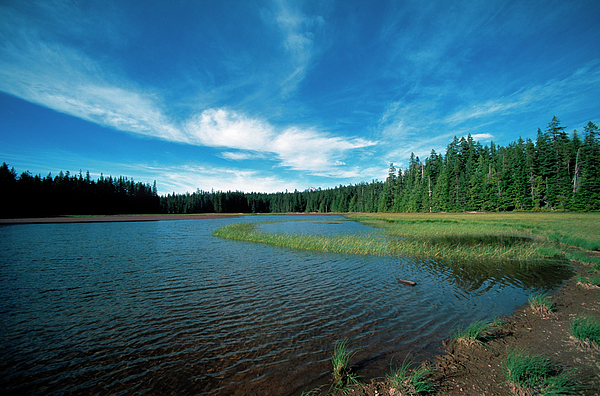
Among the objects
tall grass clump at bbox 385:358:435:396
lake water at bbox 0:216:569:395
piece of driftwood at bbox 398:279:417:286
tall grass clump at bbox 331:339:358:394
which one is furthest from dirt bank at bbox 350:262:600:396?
piece of driftwood at bbox 398:279:417:286

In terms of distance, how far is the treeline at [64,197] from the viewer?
292ft

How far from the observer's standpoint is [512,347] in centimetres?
714

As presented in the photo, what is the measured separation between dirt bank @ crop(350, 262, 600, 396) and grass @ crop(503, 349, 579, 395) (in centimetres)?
22

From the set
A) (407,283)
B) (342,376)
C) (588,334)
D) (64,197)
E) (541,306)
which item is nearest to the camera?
(342,376)

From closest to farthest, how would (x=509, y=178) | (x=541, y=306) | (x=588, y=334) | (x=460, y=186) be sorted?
(x=588, y=334) → (x=541, y=306) → (x=509, y=178) → (x=460, y=186)

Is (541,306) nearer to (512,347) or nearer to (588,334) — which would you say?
(588,334)

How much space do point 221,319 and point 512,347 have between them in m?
10.1

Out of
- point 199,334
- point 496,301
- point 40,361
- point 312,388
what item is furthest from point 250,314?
point 496,301

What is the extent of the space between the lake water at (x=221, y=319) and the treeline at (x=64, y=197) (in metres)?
108

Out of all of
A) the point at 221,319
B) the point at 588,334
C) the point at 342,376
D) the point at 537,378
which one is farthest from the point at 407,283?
the point at 221,319

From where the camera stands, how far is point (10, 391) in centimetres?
596

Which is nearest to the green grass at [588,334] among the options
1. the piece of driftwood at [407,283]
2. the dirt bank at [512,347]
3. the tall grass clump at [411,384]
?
the dirt bank at [512,347]

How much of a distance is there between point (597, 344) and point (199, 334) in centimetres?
1221

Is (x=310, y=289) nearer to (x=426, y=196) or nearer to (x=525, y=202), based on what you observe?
(x=525, y=202)
